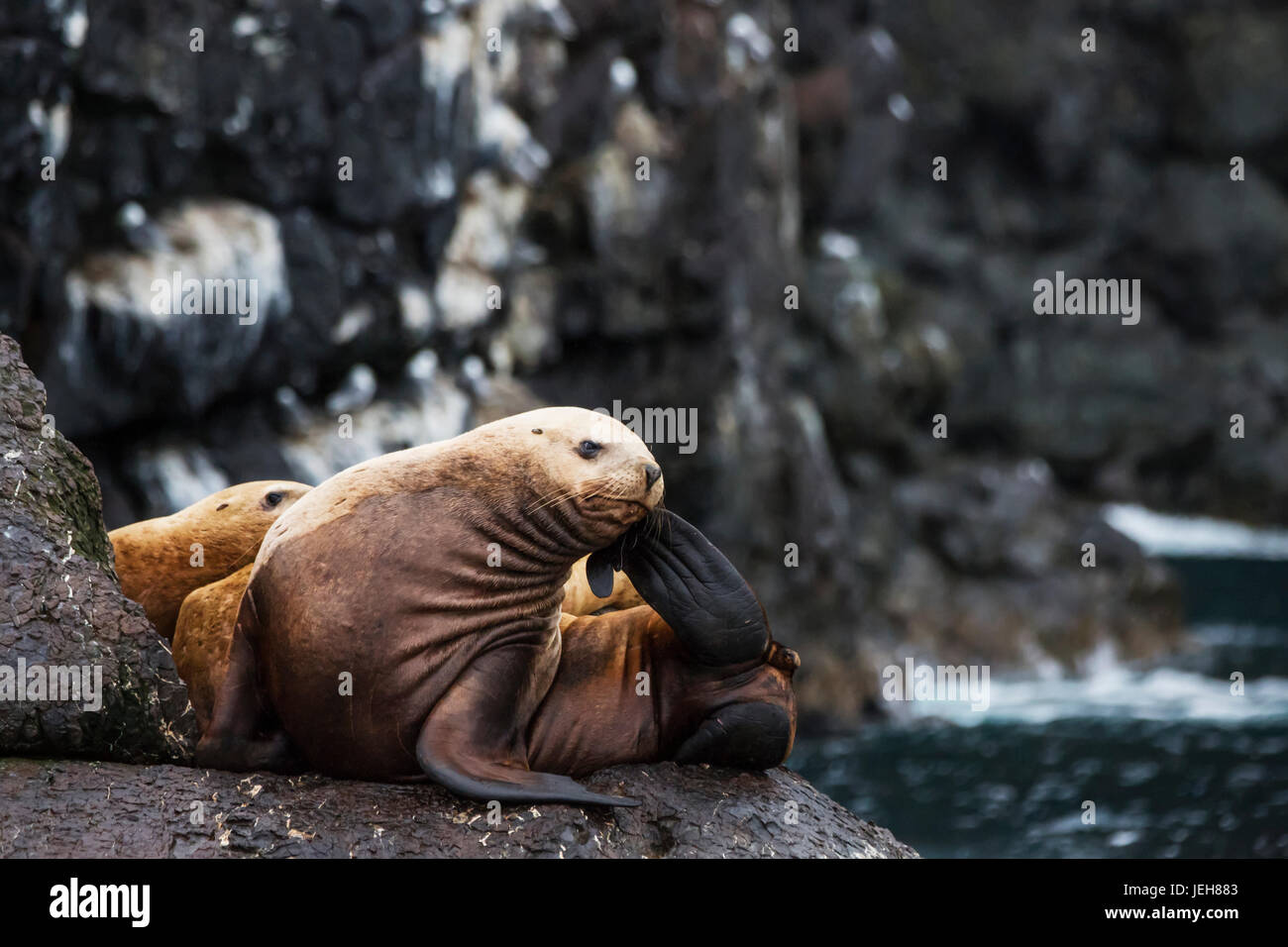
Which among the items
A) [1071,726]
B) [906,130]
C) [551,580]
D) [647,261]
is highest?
[906,130]

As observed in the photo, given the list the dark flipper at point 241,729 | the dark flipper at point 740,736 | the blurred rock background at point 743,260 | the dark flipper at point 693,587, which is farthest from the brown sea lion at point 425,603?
the blurred rock background at point 743,260

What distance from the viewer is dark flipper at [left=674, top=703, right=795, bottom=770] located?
4742 millimetres

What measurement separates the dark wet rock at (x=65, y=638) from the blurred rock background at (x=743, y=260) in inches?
344

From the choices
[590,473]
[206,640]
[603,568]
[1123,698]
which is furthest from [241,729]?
[1123,698]

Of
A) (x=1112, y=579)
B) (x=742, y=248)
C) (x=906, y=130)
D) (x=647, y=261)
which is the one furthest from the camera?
(x=906, y=130)

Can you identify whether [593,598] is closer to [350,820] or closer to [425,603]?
[425,603]

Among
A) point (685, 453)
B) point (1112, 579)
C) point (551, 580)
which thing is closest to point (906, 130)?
point (1112, 579)

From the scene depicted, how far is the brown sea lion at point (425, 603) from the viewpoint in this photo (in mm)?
4348

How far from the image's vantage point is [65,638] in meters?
4.41

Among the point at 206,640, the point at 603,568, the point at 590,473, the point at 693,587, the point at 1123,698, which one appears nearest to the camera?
the point at 590,473

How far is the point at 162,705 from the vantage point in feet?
14.9

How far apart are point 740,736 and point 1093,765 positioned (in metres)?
19.6
